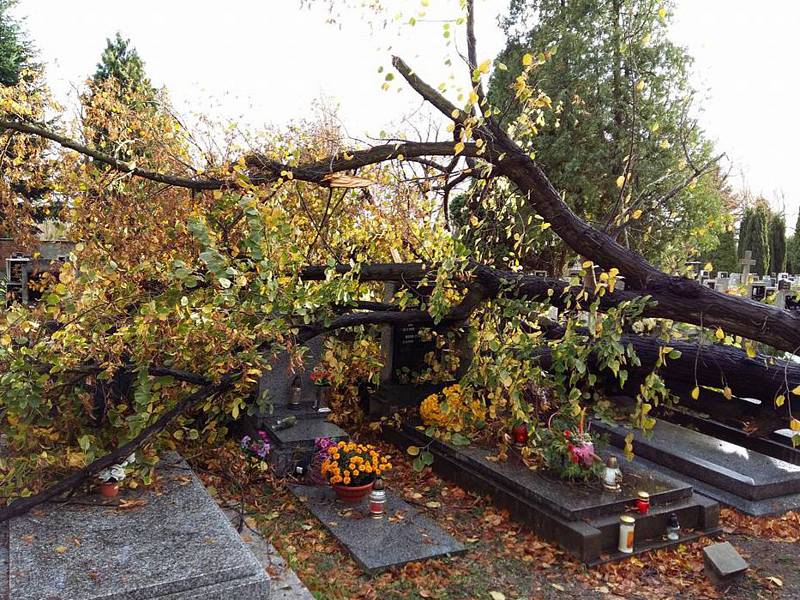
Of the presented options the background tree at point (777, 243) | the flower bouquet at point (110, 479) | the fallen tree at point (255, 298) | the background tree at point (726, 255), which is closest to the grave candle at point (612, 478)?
the fallen tree at point (255, 298)

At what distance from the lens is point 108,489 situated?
3916 mm

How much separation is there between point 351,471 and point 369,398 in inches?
92.7

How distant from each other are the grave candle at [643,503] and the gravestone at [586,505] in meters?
0.04

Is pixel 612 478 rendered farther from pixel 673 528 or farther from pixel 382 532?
pixel 382 532

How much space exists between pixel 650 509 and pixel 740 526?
0.94m

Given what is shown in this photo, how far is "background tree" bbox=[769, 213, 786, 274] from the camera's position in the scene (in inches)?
1447

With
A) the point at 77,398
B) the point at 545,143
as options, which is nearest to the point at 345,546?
the point at 77,398

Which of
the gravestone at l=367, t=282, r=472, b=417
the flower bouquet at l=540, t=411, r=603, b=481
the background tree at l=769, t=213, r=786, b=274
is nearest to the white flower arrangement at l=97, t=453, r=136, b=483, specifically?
the flower bouquet at l=540, t=411, r=603, b=481

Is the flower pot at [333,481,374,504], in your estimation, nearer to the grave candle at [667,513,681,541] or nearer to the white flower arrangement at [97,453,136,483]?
the white flower arrangement at [97,453,136,483]

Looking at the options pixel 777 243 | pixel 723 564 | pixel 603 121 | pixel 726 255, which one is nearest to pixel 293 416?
pixel 723 564

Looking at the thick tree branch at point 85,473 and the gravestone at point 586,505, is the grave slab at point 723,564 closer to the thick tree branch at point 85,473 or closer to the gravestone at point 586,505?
the gravestone at point 586,505

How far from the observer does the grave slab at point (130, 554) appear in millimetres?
2871

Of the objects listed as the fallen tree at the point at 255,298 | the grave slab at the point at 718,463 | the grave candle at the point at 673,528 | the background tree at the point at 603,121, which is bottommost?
the grave candle at the point at 673,528

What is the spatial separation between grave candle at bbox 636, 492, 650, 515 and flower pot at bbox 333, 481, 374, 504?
6.87 ft
